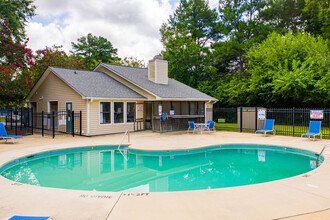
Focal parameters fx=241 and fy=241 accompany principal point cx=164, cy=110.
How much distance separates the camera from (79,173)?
802 centimetres

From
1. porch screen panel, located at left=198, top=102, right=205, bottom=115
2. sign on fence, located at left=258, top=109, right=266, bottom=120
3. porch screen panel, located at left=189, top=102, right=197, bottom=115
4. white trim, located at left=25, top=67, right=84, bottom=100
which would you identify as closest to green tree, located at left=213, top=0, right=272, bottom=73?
porch screen panel, located at left=198, top=102, right=205, bottom=115

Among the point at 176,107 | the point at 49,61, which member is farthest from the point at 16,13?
the point at 176,107

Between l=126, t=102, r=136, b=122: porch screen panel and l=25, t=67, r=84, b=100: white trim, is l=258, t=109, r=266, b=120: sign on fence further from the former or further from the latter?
l=25, t=67, r=84, b=100: white trim

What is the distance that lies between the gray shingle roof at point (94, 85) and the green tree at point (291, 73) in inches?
476

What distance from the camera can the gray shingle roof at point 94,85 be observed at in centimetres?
1484

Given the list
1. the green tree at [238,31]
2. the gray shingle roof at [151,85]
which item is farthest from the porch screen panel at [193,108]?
the green tree at [238,31]

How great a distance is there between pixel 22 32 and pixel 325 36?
28594mm

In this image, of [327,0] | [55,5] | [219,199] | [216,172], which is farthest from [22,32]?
[327,0]

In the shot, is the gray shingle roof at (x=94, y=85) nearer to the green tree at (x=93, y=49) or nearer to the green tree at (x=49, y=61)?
the green tree at (x=49, y=61)

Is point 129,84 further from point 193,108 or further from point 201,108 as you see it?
point 201,108

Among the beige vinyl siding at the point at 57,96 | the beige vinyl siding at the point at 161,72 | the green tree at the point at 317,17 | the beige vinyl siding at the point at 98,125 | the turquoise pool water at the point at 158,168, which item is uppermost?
the green tree at the point at 317,17

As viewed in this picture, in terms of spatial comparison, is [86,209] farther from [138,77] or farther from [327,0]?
[327,0]

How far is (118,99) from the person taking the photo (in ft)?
51.3

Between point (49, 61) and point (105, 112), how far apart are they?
45.9ft
